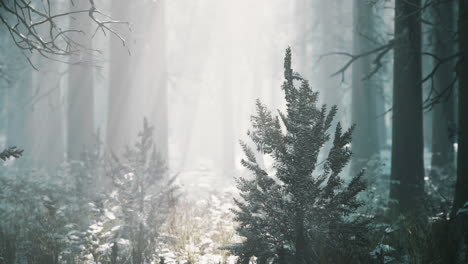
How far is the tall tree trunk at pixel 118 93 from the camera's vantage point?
10.8m

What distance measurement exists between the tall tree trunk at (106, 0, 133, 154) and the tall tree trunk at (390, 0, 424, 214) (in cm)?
690

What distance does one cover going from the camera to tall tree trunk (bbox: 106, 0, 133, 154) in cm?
1081

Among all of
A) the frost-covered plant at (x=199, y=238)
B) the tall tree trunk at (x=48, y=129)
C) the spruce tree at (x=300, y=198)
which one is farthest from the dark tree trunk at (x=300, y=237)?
the tall tree trunk at (x=48, y=129)

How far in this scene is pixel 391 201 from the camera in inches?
303

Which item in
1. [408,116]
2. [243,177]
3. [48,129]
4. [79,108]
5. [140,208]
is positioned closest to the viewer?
[140,208]

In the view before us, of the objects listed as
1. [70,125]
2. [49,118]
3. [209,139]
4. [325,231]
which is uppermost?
[209,139]

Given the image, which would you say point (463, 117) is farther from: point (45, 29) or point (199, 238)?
point (45, 29)

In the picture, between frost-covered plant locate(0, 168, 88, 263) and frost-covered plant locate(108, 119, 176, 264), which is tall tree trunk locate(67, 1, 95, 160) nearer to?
frost-covered plant locate(0, 168, 88, 263)

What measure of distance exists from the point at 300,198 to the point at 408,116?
16.4 ft

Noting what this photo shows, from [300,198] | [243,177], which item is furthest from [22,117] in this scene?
[300,198]

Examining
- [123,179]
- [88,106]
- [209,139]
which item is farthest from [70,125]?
[209,139]

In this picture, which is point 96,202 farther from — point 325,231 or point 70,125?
point 70,125

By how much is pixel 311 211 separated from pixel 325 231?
234 millimetres

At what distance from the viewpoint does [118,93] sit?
35.5 ft
